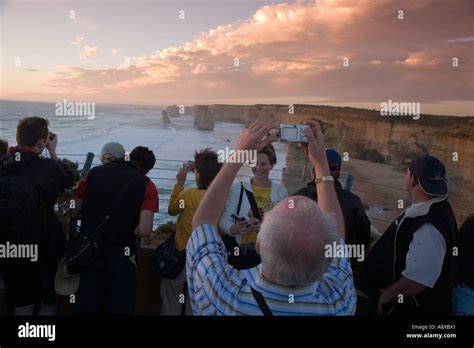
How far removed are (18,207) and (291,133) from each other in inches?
57.6

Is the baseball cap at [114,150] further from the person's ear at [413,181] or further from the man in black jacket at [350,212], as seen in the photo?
the person's ear at [413,181]

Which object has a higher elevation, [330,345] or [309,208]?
[309,208]

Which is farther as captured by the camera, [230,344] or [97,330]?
[97,330]

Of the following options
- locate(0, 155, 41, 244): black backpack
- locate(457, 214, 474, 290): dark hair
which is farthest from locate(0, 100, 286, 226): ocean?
locate(457, 214, 474, 290): dark hair

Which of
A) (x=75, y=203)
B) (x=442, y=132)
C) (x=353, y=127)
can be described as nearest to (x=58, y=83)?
(x=353, y=127)

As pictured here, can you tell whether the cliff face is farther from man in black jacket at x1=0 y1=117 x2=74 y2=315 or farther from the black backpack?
the black backpack

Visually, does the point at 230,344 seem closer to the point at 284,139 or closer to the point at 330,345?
the point at 330,345

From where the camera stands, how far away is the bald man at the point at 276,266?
107 centimetres

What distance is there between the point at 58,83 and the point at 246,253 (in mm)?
24884

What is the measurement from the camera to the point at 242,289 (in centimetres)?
114

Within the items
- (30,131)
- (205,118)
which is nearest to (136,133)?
(205,118)

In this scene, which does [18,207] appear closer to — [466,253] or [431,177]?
[431,177]

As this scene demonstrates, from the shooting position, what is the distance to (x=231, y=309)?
3.70 ft

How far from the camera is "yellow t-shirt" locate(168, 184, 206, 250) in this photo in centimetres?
255
